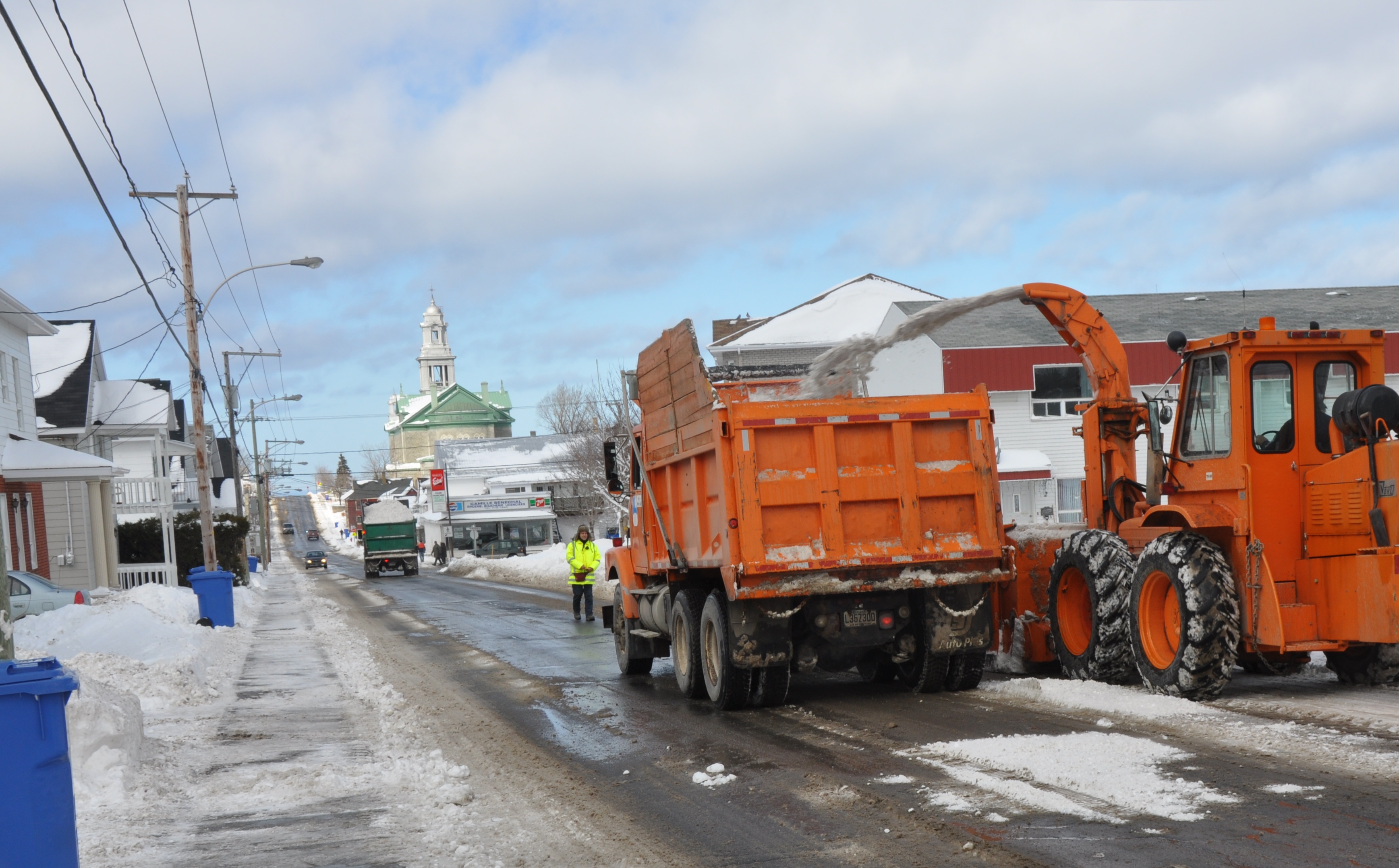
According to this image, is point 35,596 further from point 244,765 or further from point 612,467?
point 244,765

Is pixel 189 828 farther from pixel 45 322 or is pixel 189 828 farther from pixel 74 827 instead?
pixel 45 322

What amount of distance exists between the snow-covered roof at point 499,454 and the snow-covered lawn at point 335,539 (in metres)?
9.73

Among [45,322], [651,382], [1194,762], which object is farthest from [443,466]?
[1194,762]

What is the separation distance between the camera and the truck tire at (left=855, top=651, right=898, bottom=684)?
11.3 m

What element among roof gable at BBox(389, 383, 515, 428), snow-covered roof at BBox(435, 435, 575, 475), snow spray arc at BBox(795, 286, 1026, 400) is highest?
roof gable at BBox(389, 383, 515, 428)

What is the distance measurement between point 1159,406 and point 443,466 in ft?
247

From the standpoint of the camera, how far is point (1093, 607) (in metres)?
10.5

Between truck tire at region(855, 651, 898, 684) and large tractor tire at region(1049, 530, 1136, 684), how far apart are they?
1.49 m

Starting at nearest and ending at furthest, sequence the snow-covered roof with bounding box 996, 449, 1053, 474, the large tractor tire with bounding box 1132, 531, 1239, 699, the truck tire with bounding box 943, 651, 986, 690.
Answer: the large tractor tire with bounding box 1132, 531, 1239, 699 < the truck tire with bounding box 943, 651, 986, 690 < the snow-covered roof with bounding box 996, 449, 1053, 474

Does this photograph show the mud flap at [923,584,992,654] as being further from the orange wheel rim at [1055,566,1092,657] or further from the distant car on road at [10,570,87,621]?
the distant car on road at [10,570,87,621]

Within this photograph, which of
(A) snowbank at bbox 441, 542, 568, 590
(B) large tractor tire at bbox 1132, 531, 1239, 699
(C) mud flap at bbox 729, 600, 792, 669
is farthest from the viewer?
(A) snowbank at bbox 441, 542, 568, 590

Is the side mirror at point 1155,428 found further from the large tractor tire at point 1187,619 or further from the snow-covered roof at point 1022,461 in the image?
the snow-covered roof at point 1022,461

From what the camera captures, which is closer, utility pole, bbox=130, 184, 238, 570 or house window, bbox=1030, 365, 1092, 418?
utility pole, bbox=130, 184, 238, 570

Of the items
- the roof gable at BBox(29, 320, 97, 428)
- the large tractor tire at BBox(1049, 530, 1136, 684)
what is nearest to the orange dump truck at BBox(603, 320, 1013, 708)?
the large tractor tire at BBox(1049, 530, 1136, 684)
